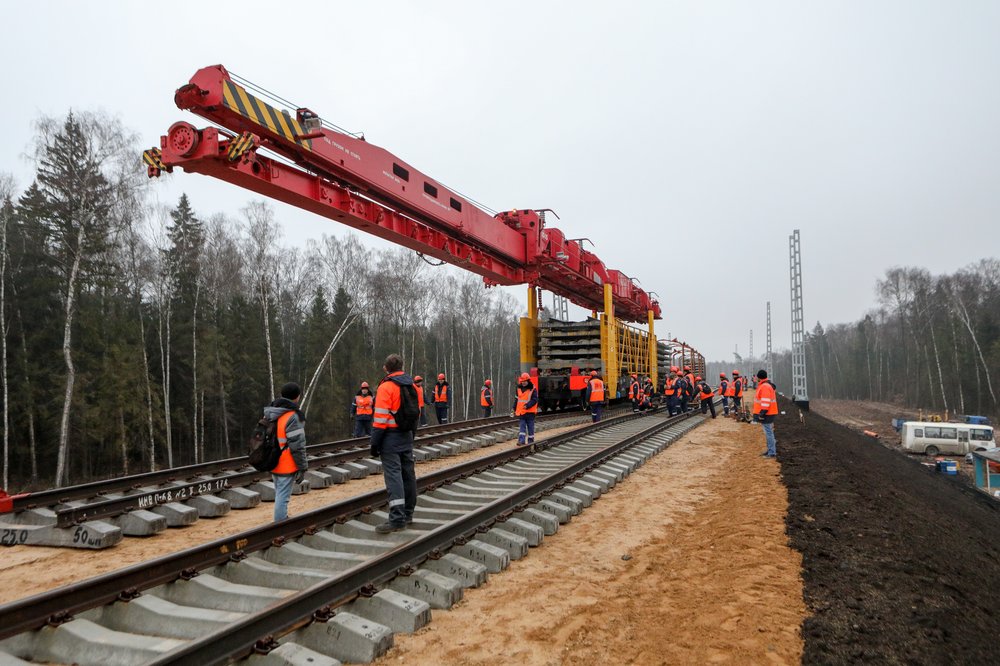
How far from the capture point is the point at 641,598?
4.03 m

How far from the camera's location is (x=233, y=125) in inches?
232

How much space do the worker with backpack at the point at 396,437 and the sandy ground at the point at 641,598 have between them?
3.97ft

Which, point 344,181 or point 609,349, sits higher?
point 344,181

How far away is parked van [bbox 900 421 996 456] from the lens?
2506 centimetres

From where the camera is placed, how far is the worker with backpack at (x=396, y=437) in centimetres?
513

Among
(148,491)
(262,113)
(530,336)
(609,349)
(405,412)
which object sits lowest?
(148,491)

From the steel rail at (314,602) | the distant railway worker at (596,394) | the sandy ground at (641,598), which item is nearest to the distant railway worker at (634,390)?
the distant railway worker at (596,394)

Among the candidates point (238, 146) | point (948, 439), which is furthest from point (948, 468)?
point (238, 146)

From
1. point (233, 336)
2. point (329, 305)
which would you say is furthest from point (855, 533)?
point (329, 305)

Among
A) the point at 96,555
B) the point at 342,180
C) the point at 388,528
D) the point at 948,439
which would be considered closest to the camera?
→ the point at 388,528

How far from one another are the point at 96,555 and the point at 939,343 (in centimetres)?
5654

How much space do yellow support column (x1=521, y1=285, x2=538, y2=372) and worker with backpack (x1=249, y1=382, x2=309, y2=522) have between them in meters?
10.5

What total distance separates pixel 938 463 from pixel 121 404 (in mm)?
32948

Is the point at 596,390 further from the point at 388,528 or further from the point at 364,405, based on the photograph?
the point at 388,528
